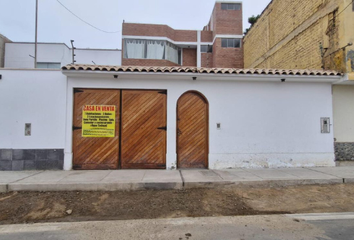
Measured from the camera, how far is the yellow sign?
6262 millimetres

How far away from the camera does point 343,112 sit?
6.84 meters

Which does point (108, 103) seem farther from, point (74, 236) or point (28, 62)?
point (28, 62)

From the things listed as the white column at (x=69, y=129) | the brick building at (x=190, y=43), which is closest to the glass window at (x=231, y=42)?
the brick building at (x=190, y=43)

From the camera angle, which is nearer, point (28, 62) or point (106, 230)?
point (106, 230)

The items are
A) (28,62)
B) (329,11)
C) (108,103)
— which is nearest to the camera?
(108,103)

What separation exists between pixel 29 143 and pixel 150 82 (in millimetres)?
4114

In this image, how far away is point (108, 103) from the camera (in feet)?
20.7

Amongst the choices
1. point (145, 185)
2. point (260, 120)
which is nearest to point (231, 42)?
point (260, 120)

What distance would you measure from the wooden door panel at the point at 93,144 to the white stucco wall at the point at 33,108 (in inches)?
16.6

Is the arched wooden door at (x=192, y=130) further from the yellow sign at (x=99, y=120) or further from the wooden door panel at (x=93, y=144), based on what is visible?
the yellow sign at (x=99, y=120)

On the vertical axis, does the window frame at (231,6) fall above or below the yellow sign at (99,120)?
above

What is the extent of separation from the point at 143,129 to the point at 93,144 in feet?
5.28

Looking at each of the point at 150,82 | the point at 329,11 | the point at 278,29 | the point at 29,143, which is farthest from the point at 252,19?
the point at 29,143

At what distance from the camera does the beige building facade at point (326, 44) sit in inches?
255
